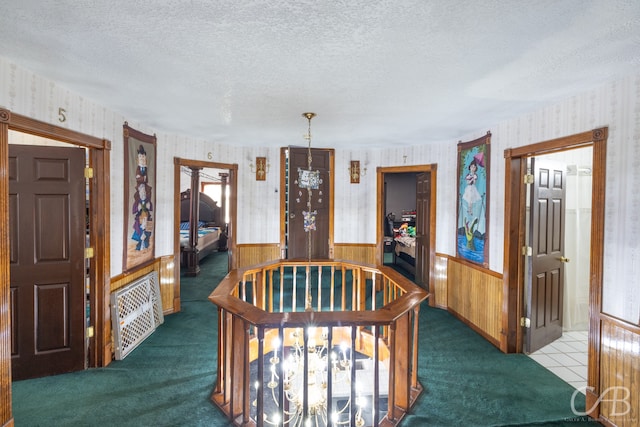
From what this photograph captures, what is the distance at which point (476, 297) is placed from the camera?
12.1ft

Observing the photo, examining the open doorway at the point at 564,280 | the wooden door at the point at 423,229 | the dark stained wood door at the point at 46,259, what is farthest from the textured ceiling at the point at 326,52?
the wooden door at the point at 423,229

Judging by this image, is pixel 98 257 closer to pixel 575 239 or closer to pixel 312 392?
pixel 312 392

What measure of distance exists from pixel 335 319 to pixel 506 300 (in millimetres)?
2306

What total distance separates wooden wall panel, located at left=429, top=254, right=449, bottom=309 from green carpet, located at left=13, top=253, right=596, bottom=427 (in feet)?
3.30

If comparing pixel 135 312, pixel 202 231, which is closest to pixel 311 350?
pixel 135 312

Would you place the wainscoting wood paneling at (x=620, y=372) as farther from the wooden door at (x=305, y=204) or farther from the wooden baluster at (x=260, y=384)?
the wooden door at (x=305, y=204)

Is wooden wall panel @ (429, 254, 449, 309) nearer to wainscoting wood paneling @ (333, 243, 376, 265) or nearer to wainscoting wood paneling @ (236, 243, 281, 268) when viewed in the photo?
wainscoting wood paneling @ (333, 243, 376, 265)

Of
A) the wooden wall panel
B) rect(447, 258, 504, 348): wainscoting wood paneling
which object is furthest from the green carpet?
the wooden wall panel

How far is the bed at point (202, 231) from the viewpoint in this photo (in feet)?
19.8

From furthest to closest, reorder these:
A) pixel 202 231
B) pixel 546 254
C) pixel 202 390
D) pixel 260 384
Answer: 1. pixel 202 231
2. pixel 546 254
3. pixel 202 390
4. pixel 260 384

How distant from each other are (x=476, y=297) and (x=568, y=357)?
0.97 meters

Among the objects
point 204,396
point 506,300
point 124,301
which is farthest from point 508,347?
point 124,301

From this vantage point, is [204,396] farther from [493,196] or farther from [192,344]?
[493,196]

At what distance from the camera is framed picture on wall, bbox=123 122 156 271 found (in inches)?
128
